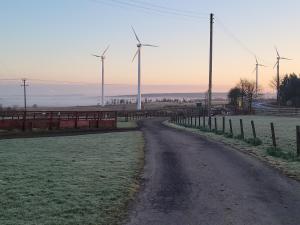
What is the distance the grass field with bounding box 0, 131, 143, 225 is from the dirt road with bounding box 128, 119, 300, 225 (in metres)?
0.47

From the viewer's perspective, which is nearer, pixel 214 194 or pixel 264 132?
pixel 214 194

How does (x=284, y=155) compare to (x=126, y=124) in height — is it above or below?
above

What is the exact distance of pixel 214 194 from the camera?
37.0ft

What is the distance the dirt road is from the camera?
9109 millimetres

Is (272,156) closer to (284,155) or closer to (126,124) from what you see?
(284,155)

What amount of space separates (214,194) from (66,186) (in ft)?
10.3

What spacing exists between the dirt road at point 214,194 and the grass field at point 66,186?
1.56 feet

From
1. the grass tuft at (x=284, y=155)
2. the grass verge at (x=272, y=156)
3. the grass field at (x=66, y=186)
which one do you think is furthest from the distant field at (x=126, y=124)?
the grass field at (x=66, y=186)

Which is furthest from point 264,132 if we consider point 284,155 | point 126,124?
point 126,124

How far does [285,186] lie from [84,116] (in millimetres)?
34571

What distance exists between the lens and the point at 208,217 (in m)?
9.12

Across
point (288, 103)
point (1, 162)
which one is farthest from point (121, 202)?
point (288, 103)

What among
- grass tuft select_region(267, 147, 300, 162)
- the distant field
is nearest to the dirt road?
grass tuft select_region(267, 147, 300, 162)

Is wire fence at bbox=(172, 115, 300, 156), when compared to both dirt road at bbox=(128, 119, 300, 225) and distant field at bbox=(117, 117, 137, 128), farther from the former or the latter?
distant field at bbox=(117, 117, 137, 128)
